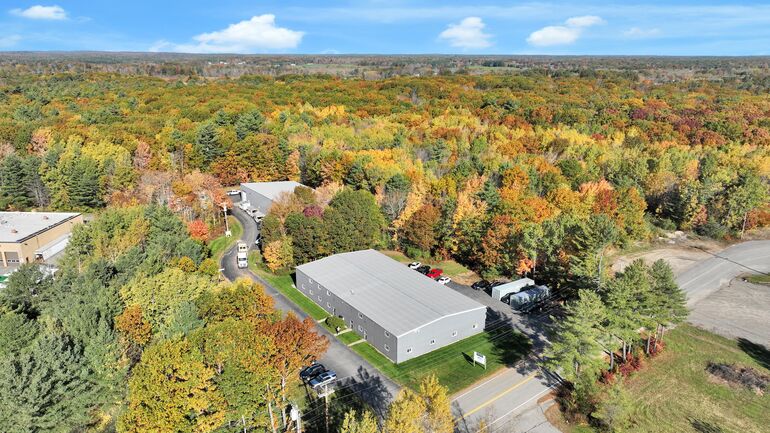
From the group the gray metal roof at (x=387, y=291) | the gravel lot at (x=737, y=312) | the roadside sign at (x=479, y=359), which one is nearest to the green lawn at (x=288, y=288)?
the gray metal roof at (x=387, y=291)

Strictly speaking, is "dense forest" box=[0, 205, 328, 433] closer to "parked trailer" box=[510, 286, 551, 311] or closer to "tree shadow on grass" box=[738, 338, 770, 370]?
"parked trailer" box=[510, 286, 551, 311]

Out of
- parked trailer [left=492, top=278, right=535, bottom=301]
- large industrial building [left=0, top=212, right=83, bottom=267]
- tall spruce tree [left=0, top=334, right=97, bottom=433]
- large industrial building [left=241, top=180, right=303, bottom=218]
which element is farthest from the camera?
large industrial building [left=241, top=180, right=303, bottom=218]

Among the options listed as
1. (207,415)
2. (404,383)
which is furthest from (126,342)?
(404,383)

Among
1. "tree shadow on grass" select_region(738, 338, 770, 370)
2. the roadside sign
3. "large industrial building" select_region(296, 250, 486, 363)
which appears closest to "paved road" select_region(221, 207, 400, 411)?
"large industrial building" select_region(296, 250, 486, 363)

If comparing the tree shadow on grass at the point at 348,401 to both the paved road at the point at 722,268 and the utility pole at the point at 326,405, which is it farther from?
the paved road at the point at 722,268

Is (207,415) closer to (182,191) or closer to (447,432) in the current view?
(447,432)

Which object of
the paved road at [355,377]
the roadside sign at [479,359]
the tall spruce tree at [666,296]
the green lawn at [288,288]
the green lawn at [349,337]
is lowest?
the green lawn at [288,288]
